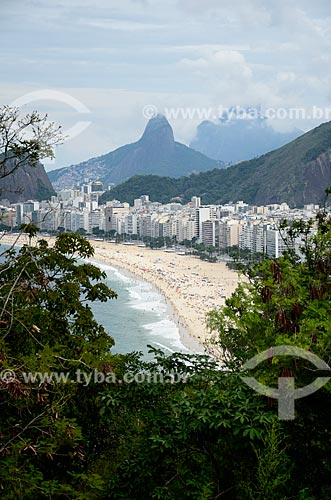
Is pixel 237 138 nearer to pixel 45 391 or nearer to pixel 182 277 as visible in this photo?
pixel 182 277

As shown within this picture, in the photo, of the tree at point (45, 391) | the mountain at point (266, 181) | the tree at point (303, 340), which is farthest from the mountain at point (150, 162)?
the tree at point (303, 340)

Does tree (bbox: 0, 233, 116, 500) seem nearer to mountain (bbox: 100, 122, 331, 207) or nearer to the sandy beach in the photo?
the sandy beach

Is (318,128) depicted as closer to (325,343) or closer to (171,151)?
(171,151)

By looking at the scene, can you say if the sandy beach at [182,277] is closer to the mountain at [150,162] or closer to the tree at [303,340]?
the tree at [303,340]

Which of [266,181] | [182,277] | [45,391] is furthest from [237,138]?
[45,391]

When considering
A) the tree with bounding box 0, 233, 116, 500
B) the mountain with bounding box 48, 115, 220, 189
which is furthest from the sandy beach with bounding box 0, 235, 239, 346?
the mountain with bounding box 48, 115, 220, 189

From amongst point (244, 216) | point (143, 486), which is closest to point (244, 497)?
point (143, 486)
